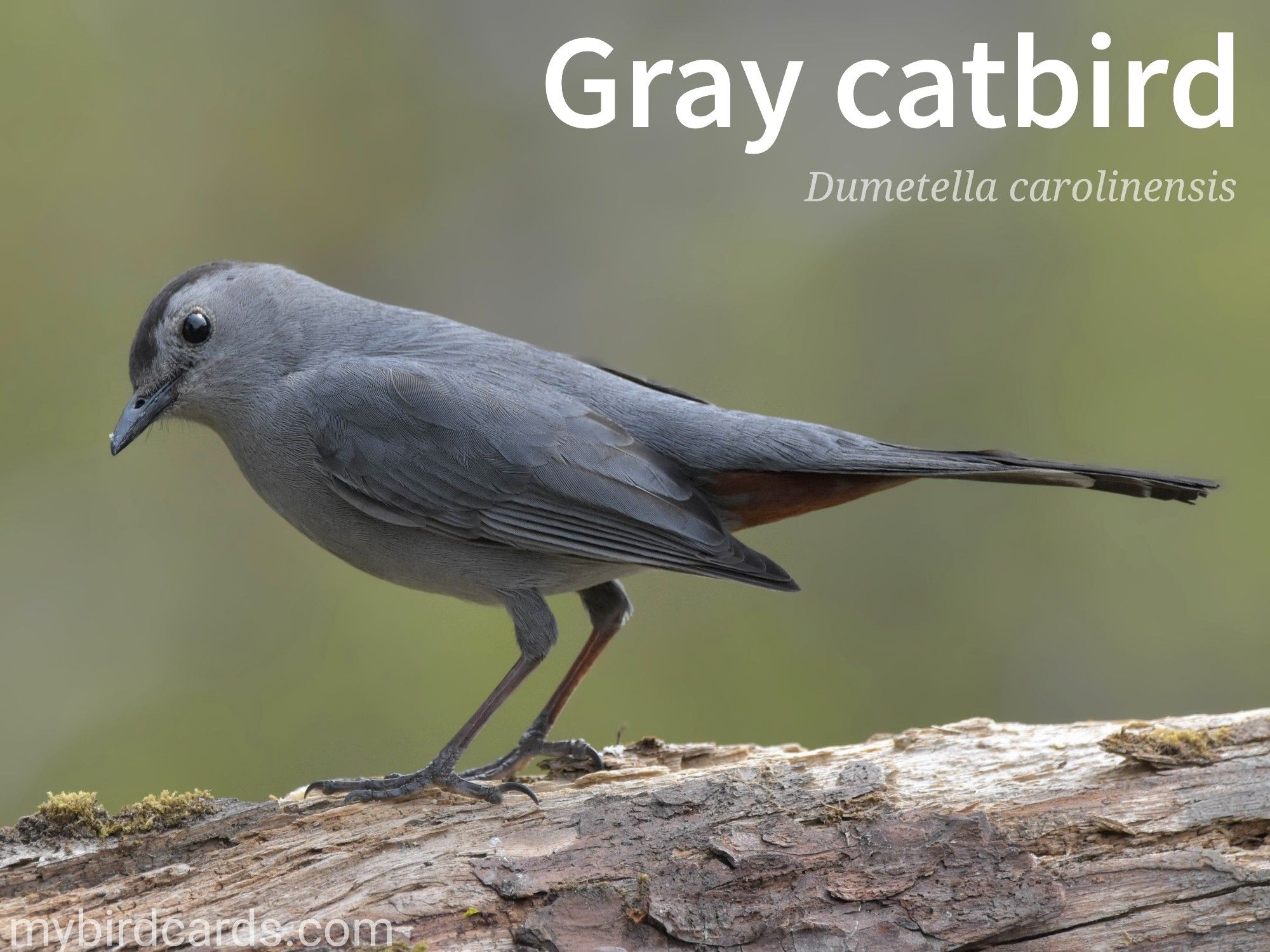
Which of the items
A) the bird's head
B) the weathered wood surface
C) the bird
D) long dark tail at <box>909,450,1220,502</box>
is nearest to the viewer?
the weathered wood surface

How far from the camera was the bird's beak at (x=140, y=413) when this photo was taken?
4.84 meters

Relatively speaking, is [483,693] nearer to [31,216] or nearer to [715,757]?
[715,757]

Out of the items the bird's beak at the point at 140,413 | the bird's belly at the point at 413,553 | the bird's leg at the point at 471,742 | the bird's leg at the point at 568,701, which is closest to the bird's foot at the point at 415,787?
the bird's leg at the point at 471,742

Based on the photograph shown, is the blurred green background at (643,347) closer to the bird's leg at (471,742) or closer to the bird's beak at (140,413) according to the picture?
the bird's leg at (471,742)

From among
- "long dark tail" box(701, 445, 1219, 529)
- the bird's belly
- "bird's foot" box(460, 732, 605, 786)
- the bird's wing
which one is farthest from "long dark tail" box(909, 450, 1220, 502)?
"bird's foot" box(460, 732, 605, 786)

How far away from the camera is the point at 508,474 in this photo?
4.62 metres

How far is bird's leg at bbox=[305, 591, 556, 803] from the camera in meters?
4.45

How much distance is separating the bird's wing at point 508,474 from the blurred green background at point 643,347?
2.78 metres

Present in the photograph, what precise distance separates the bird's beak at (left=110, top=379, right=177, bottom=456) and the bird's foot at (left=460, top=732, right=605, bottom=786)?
189cm

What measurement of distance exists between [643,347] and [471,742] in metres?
4.30

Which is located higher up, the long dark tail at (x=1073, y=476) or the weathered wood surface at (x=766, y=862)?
the long dark tail at (x=1073, y=476)

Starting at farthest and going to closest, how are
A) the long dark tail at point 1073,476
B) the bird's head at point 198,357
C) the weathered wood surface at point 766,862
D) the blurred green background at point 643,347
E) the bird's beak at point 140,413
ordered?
1. the blurred green background at point 643,347
2. the bird's head at point 198,357
3. the bird's beak at point 140,413
4. the long dark tail at point 1073,476
5. the weathered wood surface at point 766,862

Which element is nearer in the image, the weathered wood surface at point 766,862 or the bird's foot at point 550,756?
the weathered wood surface at point 766,862

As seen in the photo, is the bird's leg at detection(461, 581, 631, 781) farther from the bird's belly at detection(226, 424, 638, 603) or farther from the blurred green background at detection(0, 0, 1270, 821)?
the blurred green background at detection(0, 0, 1270, 821)
